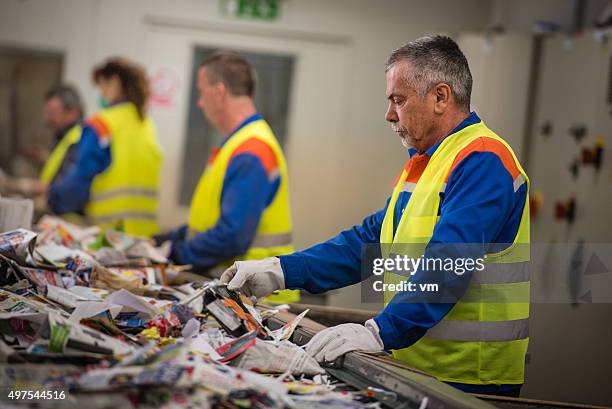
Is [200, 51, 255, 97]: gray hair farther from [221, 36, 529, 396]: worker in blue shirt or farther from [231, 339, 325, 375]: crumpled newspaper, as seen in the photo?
[231, 339, 325, 375]: crumpled newspaper

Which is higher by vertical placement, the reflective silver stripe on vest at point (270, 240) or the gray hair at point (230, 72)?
the gray hair at point (230, 72)

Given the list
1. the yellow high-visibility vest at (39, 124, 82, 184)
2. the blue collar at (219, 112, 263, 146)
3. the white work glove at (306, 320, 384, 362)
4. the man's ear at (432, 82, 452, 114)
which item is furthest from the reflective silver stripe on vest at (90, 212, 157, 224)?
the white work glove at (306, 320, 384, 362)

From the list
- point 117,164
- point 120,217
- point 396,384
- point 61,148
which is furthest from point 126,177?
point 396,384

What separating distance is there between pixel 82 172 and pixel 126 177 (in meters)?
0.24

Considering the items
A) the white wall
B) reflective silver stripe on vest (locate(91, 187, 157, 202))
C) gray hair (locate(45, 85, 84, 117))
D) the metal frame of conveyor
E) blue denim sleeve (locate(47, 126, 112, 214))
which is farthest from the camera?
the white wall

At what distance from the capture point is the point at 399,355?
226 centimetres

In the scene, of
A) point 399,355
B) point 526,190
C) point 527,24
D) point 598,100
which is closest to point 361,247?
point 399,355

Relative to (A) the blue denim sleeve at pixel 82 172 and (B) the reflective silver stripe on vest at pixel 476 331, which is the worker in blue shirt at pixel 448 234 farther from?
(A) the blue denim sleeve at pixel 82 172

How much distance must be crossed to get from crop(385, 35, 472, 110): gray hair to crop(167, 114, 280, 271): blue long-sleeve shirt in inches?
52.3

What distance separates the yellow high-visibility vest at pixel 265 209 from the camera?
3596 millimetres

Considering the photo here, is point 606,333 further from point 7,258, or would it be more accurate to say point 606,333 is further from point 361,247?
point 7,258

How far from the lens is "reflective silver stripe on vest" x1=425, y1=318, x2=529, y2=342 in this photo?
213cm

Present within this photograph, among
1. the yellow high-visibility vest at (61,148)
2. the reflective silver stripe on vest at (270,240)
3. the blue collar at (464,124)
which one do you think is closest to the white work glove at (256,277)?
the blue collar at (464,124)

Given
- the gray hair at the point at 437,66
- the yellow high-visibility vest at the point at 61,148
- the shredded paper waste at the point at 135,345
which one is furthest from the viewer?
the yellow high-visibility vest at the point at 61,148
